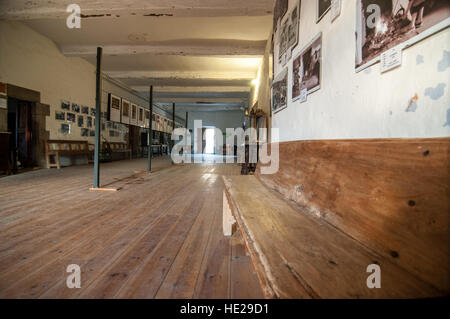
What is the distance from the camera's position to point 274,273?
66 centimetres

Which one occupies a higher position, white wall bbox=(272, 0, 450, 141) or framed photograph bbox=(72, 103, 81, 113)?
framed photograph bbox=(72, 103, 81, 113)

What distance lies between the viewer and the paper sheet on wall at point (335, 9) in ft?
4.67

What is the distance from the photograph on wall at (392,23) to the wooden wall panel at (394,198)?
0.41 m

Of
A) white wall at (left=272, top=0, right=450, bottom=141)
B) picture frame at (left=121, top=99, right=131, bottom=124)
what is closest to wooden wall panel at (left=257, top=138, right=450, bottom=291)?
white wall at (left=272, top=0, right=450, bottom=141)

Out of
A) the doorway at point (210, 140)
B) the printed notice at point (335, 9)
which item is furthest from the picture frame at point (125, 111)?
the printed notice at point (335, 9)

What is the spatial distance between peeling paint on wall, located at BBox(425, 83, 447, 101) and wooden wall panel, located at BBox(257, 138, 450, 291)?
19cm

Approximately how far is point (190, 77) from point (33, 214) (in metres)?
7.44

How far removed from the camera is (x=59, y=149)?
655cm

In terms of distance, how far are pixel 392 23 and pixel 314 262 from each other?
1.03 metres

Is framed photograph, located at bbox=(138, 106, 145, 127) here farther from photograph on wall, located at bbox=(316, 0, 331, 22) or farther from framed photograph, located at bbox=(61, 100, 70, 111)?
photograph on wall, located at bbox=(316, 0, 331, 22)

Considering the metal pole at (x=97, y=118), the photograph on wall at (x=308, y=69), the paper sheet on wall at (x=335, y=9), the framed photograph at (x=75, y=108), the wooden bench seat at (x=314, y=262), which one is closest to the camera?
the wooden bench seat at (x=314, y=262)

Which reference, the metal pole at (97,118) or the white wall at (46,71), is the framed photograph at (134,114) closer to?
the white wall at (46,71)

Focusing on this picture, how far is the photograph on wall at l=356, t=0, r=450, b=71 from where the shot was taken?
757 millimetres

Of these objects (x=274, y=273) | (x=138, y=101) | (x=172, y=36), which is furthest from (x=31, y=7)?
(x=138, y=101)
